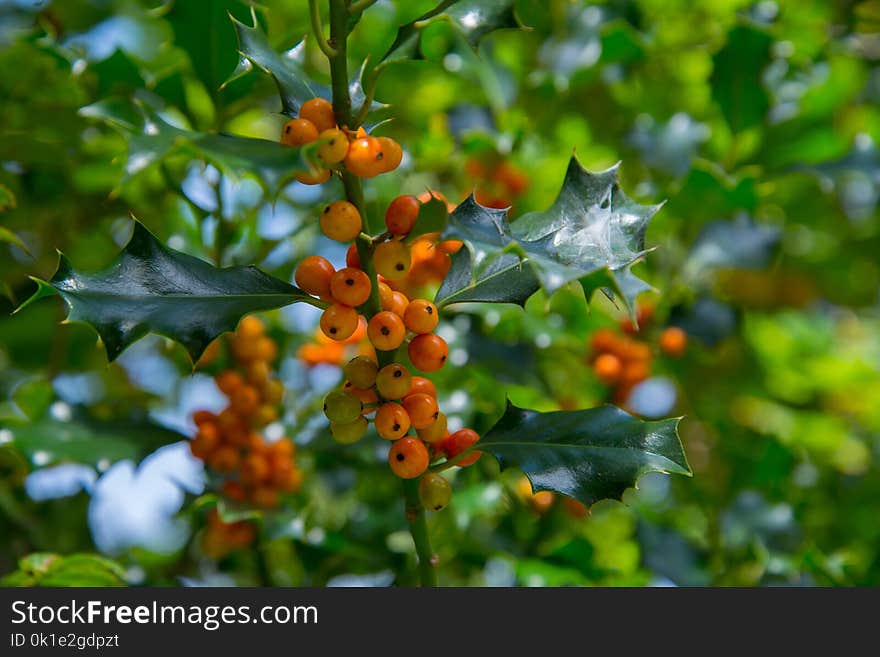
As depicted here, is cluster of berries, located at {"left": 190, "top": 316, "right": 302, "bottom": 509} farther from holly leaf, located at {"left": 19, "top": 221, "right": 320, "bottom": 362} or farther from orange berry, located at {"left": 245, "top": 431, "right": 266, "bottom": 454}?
holly leaf, located at {"left": 19, "top": 221, "right": 320, "bottom": 362}

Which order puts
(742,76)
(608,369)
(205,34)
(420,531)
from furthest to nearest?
(742,76), (608,369), (205,34), (420,531)

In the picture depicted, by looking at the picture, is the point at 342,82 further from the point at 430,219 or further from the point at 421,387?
the point at 421,387

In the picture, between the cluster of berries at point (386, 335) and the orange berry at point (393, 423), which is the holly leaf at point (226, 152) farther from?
the orange berry at point (393, 423)

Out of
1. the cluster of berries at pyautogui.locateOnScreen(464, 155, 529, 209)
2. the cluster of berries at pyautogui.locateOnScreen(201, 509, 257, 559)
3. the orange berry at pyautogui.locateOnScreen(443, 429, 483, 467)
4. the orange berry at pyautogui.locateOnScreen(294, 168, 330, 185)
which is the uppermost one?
the orange berry at pyautogui.locateOnScreen(294, 168, 330, 185)

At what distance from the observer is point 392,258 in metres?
0.82

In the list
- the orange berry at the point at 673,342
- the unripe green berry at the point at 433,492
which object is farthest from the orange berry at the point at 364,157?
the orange berry at the point at 673,342

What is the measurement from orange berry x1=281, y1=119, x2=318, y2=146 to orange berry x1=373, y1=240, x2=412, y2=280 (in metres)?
0.13

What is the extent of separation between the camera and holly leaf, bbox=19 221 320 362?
794 millimetres

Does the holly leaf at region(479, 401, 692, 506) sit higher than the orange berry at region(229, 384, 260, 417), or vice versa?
the holly leaf at region(479, 401, 692, 506)

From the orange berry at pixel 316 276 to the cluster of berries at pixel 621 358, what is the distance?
0.75 meters

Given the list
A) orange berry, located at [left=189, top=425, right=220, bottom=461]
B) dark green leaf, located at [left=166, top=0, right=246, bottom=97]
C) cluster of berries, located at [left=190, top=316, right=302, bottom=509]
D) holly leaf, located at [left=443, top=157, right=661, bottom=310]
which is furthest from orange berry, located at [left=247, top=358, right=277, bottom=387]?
holly leaf, located at [left=443, top=157, right=661, bottom=310]

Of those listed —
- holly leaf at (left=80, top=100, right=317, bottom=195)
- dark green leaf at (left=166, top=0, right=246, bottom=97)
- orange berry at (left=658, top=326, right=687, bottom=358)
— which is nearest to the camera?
holly leaf at (left=80, top=100, right=317, bottom=195)

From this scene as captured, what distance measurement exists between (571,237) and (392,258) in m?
0.17

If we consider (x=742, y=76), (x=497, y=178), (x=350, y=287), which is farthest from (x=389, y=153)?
(x=742, y=76)
